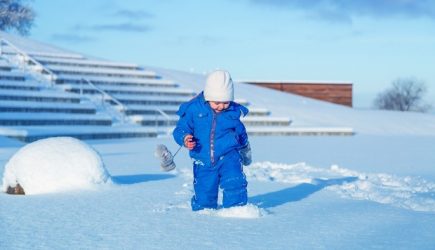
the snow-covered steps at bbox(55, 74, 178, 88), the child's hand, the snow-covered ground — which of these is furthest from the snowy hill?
the snow-covered steps at bbox(55, 74, 178, 88)

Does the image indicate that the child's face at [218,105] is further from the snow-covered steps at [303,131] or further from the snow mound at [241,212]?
the snow-covered steps at [303,131]

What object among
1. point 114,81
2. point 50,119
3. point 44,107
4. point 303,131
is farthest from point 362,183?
point 114,81

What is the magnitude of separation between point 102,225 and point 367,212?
214 cm

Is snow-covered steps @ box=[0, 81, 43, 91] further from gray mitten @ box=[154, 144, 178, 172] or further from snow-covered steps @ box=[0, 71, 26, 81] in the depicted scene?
gray mitten @ box=[154, 144, 178, 172]

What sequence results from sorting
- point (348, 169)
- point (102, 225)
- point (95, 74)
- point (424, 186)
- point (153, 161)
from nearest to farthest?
1. point (102, 225)
2. point (424, 186)
3. point (348, 169)
4. point (153, 161)
5. point (95, 74)

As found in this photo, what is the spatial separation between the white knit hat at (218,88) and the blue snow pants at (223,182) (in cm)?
42

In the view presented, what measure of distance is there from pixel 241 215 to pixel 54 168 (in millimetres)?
2014

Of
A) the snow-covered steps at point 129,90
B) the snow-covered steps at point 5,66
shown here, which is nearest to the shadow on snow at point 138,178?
the snow-covered steps at point 129,90

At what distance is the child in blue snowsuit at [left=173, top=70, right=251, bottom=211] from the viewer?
5031 mm

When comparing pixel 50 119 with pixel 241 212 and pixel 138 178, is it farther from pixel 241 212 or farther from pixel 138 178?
pixel 241 212

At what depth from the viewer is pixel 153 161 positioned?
10.4m

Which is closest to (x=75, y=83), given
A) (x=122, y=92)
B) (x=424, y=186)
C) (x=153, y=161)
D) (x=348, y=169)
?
(x=122, y=92)

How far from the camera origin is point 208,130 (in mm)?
5039

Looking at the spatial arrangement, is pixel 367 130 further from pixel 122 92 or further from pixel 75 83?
pixel 75 83
